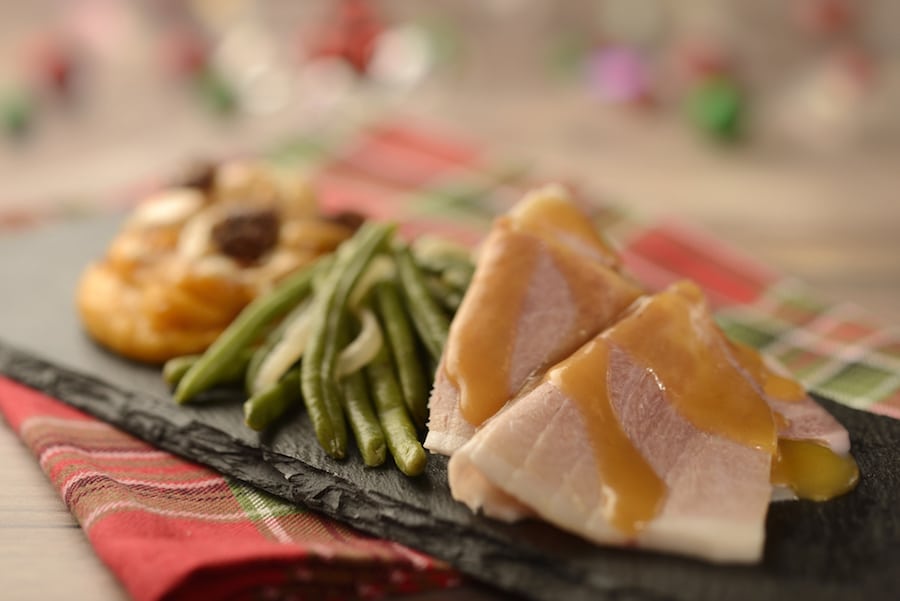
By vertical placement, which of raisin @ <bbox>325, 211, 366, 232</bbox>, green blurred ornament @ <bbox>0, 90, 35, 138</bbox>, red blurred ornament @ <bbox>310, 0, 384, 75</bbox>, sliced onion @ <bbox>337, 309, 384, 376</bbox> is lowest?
green blurred ornament @ <bbox>0, 90, 35, 138</bbox>

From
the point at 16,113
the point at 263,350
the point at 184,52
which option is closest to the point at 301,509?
the point at 263,350

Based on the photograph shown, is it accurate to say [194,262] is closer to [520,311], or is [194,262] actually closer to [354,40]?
[520,311]

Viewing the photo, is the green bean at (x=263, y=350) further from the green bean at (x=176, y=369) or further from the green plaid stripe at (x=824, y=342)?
the green plaid stripe at (x=824, y=342)

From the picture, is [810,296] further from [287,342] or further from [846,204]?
[287,342]

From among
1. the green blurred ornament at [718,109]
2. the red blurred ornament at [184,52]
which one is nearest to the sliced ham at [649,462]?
the green blurred ornament at [718,109]

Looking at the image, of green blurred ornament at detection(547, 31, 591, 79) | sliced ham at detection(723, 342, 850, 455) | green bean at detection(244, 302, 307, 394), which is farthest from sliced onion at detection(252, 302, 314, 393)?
green blurred ornament at detection(547, 31, 591, 79)

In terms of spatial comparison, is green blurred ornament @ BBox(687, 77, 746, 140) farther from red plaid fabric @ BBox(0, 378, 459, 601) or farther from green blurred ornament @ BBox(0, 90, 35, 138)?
red plaid fabric @ BBox(0, 378, 459, 601)

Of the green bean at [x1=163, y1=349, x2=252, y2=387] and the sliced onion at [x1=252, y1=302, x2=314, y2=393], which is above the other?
the sliced onion at [x1=252, y1=302, x2=314, y2=393]
